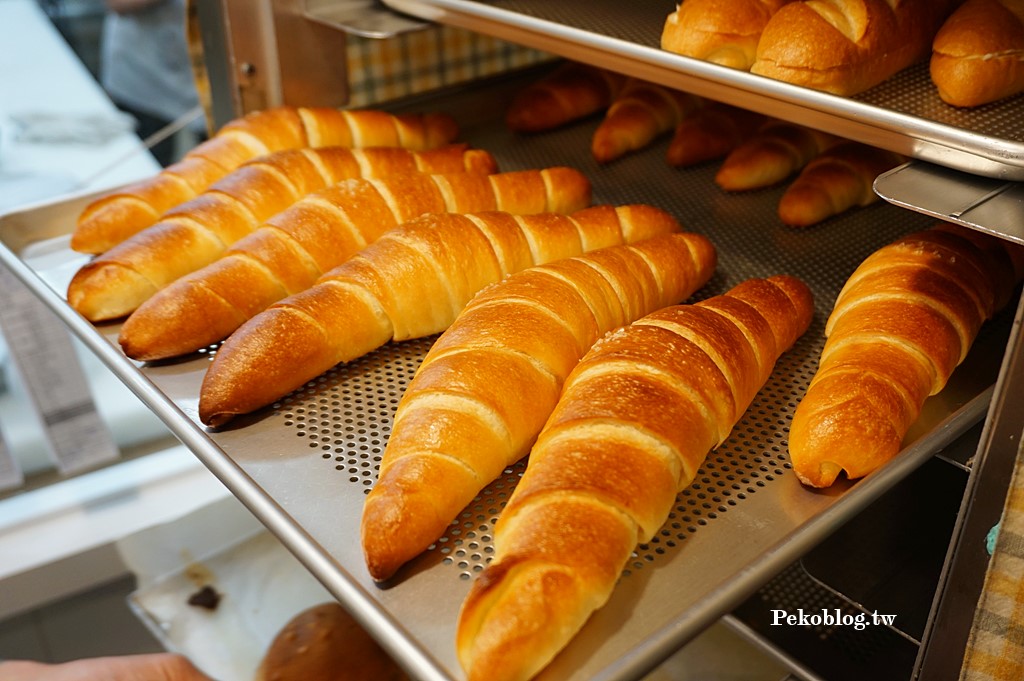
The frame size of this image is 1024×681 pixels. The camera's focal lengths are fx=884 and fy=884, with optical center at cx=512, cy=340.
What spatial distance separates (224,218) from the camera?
3.90 ft

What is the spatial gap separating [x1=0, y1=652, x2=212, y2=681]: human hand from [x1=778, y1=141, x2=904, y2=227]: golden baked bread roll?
1.07 metres

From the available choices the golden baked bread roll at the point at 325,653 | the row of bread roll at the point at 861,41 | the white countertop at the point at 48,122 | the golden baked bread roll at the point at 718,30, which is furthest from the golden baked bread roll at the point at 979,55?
the white countertop at the point at 48,122

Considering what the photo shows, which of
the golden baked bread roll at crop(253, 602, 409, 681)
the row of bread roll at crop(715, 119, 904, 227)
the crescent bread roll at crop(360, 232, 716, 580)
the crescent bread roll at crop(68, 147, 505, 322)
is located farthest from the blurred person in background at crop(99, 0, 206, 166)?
the crescent bread roll at crop(360, 232, 716, 580)

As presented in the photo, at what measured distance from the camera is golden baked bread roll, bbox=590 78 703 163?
151 centimetres

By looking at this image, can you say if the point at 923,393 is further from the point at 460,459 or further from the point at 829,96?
the point at 460,459

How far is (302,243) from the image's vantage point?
1.13 m

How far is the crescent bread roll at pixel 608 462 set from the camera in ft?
Answer: 2.21

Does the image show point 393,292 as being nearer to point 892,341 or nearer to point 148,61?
point 892,341

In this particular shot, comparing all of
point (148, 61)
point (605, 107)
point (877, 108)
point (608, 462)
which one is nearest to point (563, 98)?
point (605, 107)

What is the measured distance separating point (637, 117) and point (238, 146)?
2.19ft

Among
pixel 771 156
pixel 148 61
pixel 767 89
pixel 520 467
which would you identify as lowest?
pixel 148 61

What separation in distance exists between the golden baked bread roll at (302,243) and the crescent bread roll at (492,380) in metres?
0.24

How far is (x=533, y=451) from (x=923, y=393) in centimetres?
41

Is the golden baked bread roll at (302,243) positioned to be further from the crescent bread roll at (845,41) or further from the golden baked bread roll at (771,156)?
the crescent bread roll at (845,41)
